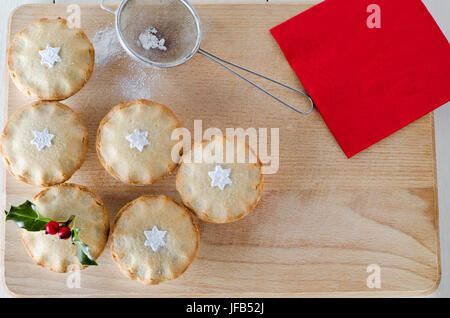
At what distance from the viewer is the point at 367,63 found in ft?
3.51

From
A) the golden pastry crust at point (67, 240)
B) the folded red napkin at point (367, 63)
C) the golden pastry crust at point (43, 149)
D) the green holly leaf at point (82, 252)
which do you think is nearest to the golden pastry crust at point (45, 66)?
the golden pastry crust at point (43, 149)

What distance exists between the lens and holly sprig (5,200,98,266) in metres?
0.87

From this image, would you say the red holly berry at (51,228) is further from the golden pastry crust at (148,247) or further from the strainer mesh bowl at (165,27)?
the strainer mesh bowl at (165,27)

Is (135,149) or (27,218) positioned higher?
(135,149)

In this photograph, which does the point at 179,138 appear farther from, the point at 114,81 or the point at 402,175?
the point at 402,175

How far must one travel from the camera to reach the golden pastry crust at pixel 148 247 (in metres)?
0.94

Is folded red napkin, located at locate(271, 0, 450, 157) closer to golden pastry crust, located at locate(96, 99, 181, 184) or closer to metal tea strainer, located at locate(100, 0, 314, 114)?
metal tea strainer, located at locate(100, 0, 314, 114)

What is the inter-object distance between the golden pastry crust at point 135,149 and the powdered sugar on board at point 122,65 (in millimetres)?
74

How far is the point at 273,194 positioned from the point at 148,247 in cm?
31

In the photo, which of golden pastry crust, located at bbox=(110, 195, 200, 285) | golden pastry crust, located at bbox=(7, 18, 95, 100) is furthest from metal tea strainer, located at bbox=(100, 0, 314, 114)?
golden pastry crust, located at bbox=(110, 195, 200, 285)

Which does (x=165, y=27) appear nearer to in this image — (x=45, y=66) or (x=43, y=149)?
(x=45, y=66)

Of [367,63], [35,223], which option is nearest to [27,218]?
[35,223]
